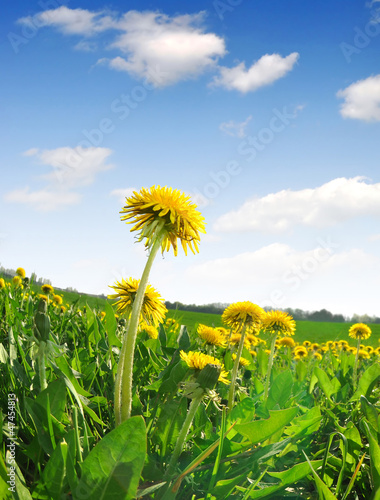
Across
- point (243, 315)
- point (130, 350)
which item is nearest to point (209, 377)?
point (130, 350)

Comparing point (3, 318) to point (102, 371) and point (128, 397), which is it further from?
point (128, 397)

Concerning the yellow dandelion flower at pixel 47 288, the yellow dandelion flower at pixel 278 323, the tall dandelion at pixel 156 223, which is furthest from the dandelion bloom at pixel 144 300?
the yellow dandelion flower at pixel 47 288

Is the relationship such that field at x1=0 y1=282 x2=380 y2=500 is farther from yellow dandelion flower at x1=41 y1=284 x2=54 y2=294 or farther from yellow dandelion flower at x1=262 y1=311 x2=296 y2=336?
yellow dandelion flower at x1=41 y1=284 x2=54 y2=294

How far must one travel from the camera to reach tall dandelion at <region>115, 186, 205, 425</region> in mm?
1576

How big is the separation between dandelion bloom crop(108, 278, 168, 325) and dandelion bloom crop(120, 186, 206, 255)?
1.50 feet

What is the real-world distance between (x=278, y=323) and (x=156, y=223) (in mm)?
1964

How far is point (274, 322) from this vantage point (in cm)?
326

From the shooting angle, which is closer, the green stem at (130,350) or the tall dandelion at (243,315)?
the green stem at (130,350)

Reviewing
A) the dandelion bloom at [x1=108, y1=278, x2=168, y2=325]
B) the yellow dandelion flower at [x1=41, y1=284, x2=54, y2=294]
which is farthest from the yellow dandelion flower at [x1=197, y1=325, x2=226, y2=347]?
the yellow dandelion flower at [x1=41, y1=284, x2=54, y2=294]

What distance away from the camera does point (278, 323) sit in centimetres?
324

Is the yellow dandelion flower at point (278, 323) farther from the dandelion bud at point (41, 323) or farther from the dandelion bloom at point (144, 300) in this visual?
the dandelion bud at point (41, 323)

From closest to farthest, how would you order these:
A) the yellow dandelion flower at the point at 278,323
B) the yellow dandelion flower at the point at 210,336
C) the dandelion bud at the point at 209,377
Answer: the dandelion bud at the point at 209,377
the yellow dandelion flower at the point at 210,336
the yellow dandelion flower at the point at 278,323

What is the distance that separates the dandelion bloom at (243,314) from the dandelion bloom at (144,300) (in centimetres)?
76

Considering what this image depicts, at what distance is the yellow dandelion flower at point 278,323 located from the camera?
3236 millimetres
